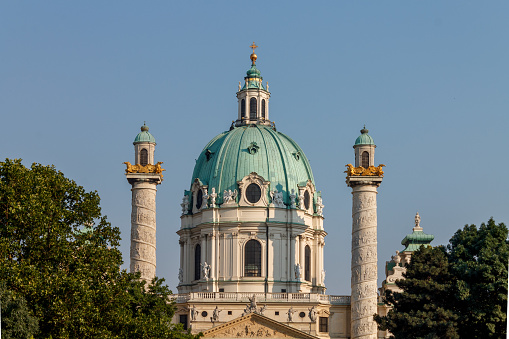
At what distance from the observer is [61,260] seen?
62.0 m

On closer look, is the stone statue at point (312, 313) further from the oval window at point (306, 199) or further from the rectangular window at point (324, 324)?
the oval window at point (306, 199)

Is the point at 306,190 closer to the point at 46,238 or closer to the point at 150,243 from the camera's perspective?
the point at 150,243

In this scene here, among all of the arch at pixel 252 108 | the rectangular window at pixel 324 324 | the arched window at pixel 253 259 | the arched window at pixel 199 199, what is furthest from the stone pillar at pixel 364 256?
the arch at pixel 252 108

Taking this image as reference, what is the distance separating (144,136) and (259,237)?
1490 centimetres

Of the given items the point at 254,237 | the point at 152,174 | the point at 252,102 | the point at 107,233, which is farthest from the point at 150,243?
the point at 107,233

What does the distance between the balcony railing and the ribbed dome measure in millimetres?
10615

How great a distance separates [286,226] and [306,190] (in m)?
4.65

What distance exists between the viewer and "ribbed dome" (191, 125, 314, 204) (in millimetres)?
112438

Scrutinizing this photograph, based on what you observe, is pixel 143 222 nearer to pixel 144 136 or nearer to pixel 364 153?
pixel 144 136

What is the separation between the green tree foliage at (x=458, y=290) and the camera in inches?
2847

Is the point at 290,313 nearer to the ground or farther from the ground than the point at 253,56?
nearer to the ground

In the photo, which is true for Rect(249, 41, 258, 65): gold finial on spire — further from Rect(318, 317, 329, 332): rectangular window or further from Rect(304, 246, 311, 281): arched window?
Rect(318, 317, 329, 332): rectangular window

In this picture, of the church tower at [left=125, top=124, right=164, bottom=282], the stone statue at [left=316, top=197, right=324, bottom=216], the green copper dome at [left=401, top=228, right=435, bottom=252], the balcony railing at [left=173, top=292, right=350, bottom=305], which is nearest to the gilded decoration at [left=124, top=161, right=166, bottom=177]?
the church tower at [left=125, top=124, right=164, bottom=282]

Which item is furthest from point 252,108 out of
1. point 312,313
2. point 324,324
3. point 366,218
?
point 324,324
